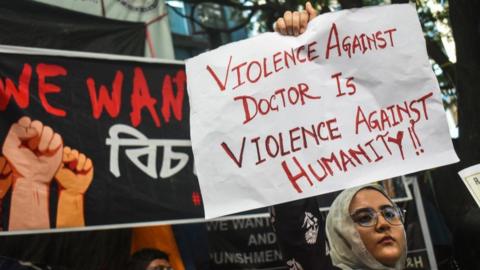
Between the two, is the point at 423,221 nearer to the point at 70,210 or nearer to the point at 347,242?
the point at 70,210

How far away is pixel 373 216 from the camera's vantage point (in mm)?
2168

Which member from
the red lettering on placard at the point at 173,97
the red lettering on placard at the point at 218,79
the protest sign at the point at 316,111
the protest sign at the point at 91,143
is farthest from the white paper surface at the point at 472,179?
the red lettering on placard at the point at 173,97

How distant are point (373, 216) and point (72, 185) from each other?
6.18ft

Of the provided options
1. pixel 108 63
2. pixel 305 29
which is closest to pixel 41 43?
pixel 108 63

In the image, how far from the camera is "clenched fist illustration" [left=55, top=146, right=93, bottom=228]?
3426 mm

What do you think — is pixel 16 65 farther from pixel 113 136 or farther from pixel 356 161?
pixel 356 161

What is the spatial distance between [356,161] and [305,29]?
0.53m

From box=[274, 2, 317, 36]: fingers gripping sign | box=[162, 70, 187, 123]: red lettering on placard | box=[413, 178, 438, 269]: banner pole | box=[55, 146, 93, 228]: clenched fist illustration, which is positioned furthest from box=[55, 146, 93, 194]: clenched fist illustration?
box=[413, 178, 438, 269]: banner pole

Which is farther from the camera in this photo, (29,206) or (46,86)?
(46,86)

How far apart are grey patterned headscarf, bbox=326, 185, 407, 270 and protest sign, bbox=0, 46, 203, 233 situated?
63.6 inches

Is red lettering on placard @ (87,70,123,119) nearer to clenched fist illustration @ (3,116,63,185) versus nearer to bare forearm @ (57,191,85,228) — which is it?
clenched fist illustration @ (3,116,63,185)

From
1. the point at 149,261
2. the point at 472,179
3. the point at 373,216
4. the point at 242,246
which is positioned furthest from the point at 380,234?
the point at 242,246

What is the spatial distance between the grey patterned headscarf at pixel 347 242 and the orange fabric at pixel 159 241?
2.18 meters

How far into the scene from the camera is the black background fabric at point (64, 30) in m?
4.18
